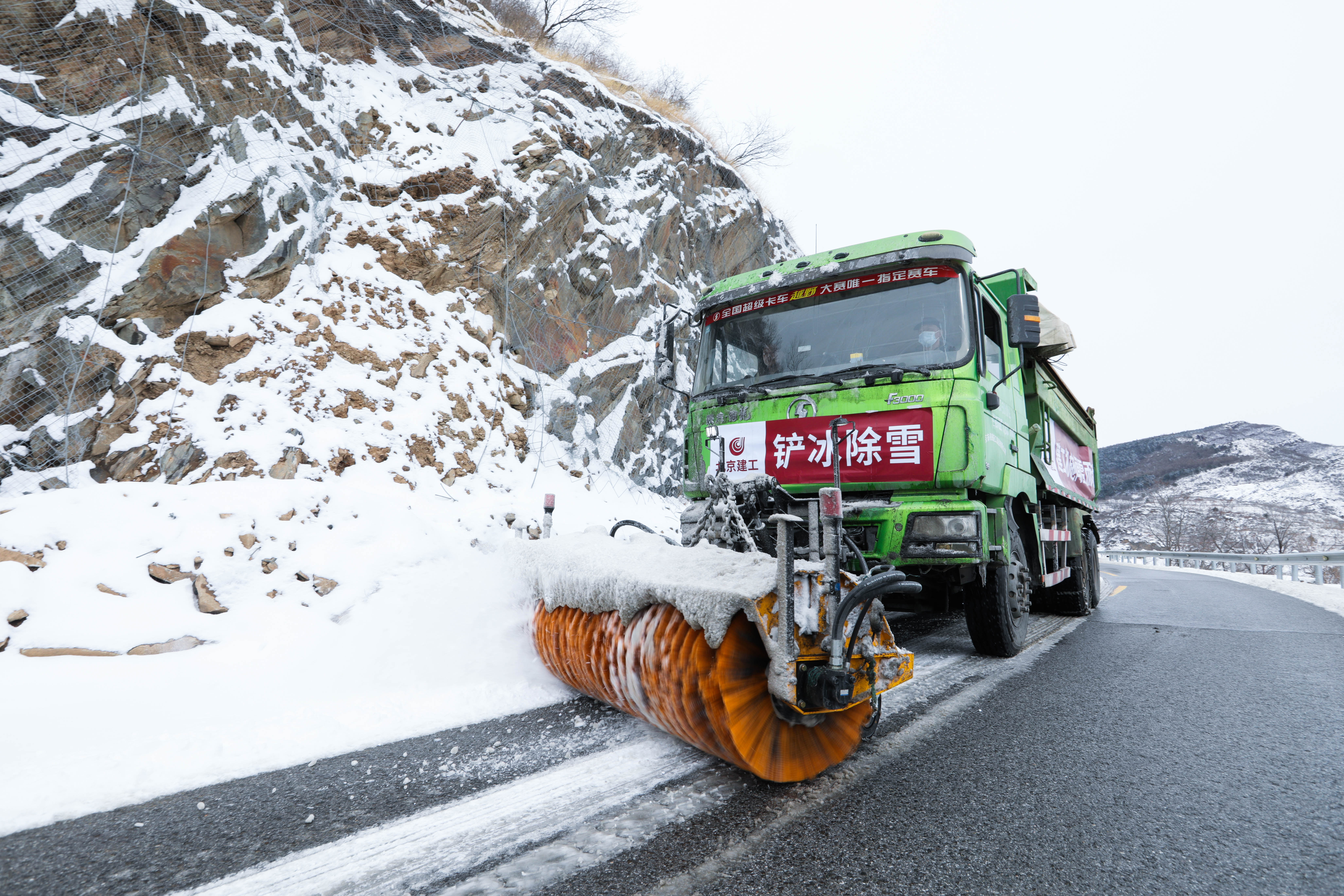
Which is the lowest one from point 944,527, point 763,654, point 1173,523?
point 763,654

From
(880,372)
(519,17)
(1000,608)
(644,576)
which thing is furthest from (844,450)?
(519,17)

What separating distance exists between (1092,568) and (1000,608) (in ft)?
16.2

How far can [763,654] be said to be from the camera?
7.32ft

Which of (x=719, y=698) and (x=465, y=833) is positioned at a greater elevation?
(x=719, y=698)

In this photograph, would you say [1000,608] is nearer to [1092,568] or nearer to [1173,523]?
[1092,568]

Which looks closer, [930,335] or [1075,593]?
[930,335]

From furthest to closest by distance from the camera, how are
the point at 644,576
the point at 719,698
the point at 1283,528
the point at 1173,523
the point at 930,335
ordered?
the point at 1173,523, the point at 1283,528, the point at 930,335, the point at 644,576, the point at 719,698

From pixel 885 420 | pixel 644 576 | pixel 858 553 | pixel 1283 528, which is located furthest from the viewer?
pixel 1283 528

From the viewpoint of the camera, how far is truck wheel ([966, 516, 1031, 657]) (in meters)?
4.17

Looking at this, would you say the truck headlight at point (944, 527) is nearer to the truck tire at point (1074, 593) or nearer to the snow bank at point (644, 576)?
the snow bank at point (644, 576)

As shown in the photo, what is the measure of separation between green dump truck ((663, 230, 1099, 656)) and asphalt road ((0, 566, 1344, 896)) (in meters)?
0.96

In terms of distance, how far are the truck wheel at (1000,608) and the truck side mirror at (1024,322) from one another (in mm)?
1214

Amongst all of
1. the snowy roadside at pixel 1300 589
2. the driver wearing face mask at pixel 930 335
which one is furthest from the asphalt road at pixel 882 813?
the snowy roadside at pixel 1300 589

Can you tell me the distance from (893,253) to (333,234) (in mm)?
7011
